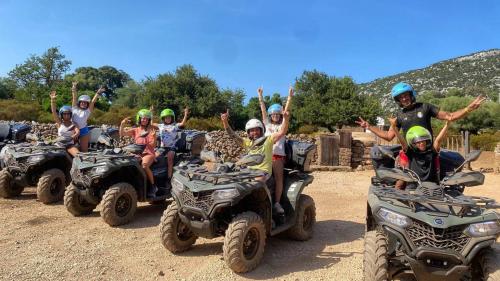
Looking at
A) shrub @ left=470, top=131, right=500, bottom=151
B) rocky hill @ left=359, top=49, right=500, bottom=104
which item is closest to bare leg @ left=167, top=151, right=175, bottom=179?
shrub @ left=470, top=131, right=500, bottom=151

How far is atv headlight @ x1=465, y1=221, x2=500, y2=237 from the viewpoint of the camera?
3520mm

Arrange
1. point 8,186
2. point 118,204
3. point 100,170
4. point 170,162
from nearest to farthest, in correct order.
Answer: point 100,170 → point 118,204 → point 170,162 → point 8,186

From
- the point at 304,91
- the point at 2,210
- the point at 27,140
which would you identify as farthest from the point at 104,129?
the point at 304,91

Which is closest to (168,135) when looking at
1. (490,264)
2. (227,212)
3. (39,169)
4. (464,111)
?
(39,169)

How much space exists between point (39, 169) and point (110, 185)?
229 centimetres

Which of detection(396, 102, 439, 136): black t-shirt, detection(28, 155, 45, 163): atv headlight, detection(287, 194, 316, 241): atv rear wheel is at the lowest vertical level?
detection(287, 194, 316, 241): atv rear wheel

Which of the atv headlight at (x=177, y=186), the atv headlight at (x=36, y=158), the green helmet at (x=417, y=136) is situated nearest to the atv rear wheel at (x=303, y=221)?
the atv headlight at (x=177, y=186)

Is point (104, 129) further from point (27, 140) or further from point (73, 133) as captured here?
point (27, 140)

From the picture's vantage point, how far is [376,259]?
3652 millimetres

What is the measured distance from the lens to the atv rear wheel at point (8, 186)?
29.0 feet

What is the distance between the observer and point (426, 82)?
80.4 meters

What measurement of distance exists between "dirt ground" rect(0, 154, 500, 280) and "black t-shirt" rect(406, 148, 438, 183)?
1.34m

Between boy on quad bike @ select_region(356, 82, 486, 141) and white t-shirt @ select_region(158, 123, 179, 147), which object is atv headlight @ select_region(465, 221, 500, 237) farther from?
white t-shirt @ select_region(158, 123, 179, 147)

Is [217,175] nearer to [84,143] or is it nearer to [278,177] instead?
[278,177]
